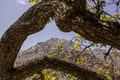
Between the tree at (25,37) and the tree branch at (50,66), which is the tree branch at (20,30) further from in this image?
the tree branch at (50,66)

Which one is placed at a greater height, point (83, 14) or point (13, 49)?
point (83, 14)

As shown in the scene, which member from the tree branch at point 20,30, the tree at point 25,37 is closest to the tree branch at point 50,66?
the tree at point 25,37

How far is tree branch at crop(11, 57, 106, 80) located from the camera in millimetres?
5538

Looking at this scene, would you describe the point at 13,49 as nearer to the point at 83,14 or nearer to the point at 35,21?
the point at 35,21

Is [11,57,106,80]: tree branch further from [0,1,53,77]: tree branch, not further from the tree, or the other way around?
[0,1,53,77]: tree branch

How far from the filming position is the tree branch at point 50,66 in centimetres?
554

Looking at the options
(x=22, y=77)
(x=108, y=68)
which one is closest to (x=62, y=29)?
(x=22, y=77)

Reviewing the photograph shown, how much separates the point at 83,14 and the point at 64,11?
314 millimetres

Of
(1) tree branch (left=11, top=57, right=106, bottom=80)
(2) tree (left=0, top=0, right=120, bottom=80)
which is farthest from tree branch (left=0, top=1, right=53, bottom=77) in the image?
(1) tree branch (left=11, top=57, right=106, bottom=80)

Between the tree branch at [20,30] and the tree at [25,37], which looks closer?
the tree at [25,37]

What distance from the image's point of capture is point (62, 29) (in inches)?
204

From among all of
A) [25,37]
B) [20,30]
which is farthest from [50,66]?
[20,30]

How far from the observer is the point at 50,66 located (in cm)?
573

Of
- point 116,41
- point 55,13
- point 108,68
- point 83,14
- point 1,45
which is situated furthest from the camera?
point 108,68
